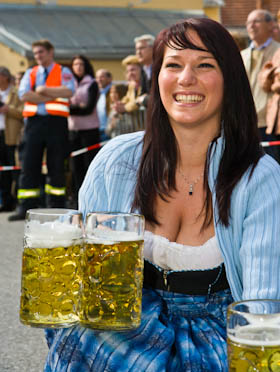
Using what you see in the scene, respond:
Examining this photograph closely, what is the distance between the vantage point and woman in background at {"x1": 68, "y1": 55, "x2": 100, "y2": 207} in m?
9.29

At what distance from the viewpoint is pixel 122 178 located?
8.97ft

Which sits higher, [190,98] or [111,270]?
[190,98]

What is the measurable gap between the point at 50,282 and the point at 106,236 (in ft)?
0.63

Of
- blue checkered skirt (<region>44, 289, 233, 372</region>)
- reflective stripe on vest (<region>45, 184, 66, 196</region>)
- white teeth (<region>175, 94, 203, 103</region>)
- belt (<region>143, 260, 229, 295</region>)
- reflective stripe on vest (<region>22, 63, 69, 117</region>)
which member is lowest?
blue checkered skirt (<region>44, 289, 233, 372</region>)

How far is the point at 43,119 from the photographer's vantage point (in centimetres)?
862

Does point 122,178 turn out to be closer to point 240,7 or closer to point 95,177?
point 95,177

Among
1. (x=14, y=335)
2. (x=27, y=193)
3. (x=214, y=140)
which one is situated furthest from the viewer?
(x=27, y=193)

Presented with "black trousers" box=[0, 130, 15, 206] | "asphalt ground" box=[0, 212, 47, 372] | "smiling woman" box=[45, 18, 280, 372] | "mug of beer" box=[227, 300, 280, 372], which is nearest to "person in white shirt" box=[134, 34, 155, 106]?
"black trousers" box=[0, 130, 15, 206]

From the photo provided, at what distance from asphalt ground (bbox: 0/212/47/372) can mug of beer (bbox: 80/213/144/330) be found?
1.84 metres

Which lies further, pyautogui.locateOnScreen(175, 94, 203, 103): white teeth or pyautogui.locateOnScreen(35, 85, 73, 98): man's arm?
pyautogui.locateOnScreen(35, 85, 73, 98): man's arm

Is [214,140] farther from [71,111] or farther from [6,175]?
[6,175]

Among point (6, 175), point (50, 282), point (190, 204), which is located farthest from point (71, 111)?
point (50, 282)

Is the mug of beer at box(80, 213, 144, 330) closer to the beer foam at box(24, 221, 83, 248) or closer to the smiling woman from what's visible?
the beer foam at box(24, 221, 83, 248)

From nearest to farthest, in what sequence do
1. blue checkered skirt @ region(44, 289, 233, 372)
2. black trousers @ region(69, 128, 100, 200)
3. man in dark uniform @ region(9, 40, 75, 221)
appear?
1. blue checkered skirt @ region(44, 289, 233, 372)
2. man in dark uniform @ region(9, 40, 75, 221)
3. black trousers @ region(69, 128, 100, 200)
